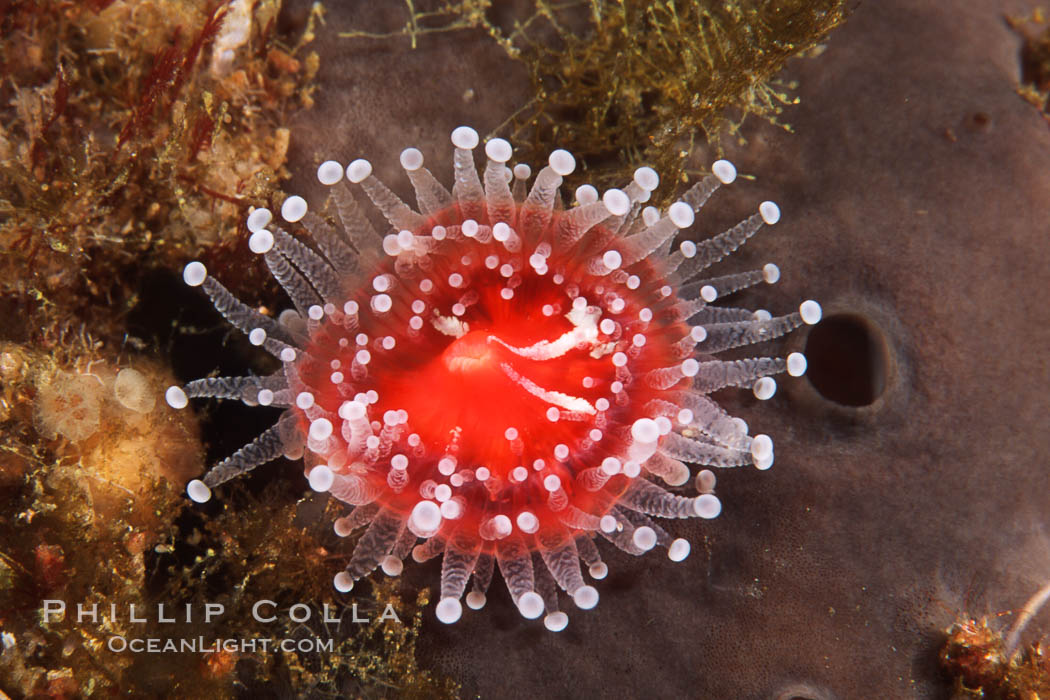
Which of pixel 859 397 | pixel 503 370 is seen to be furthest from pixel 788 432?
pixel 503 370

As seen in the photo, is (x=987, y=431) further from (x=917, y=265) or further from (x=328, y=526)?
(x=328, y=526)

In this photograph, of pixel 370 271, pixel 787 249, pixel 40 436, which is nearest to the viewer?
pixel 40 436

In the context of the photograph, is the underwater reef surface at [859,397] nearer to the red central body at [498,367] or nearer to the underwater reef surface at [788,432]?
the underwater reef surface at [788,432]

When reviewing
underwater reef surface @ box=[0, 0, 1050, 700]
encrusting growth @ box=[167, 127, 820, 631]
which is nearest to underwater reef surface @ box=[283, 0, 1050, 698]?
underwater reef surface @ box=[0, 0, 1050, 700]

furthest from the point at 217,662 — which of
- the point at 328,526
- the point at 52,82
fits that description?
the point at 52,82

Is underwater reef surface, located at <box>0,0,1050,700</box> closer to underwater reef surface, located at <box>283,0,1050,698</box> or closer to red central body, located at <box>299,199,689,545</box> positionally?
underwater reef surface, located at <box>283,0,1050,698</box>

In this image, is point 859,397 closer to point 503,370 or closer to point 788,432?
point 788,432
